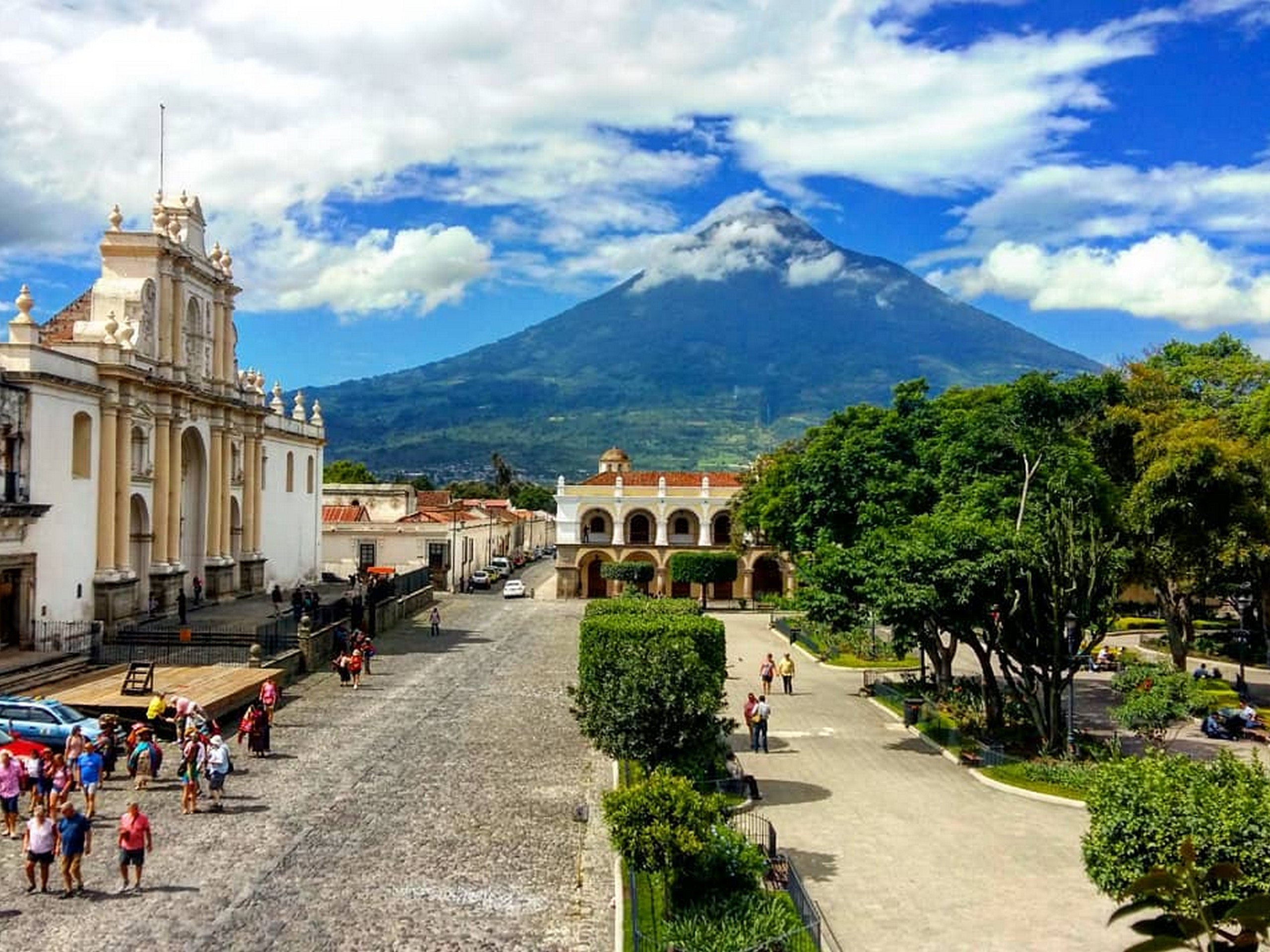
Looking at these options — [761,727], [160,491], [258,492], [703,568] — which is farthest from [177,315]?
[703,568]

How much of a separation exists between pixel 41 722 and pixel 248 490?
78.7ft

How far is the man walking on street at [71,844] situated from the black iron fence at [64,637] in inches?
588

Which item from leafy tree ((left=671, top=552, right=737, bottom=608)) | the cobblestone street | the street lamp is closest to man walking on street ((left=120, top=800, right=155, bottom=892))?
the cobblestone street

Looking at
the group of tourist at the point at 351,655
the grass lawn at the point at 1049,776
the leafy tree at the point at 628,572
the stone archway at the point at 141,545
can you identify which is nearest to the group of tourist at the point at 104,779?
the group of tourist at the point at 351,655

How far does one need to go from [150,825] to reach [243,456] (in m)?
28.1

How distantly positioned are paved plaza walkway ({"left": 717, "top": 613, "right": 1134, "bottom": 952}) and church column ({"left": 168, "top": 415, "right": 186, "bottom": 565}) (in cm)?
2038

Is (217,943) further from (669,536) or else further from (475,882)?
(669,536)

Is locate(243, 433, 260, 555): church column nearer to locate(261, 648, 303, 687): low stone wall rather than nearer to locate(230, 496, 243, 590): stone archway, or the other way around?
locate(230, 496, 243, 590): stone archway

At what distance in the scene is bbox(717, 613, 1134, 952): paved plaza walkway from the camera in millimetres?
12625

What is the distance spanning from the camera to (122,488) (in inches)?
1225

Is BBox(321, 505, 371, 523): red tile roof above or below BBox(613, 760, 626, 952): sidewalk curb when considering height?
above

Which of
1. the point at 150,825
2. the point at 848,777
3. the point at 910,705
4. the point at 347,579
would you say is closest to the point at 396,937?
the point at 150,825

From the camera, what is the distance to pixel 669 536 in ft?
204

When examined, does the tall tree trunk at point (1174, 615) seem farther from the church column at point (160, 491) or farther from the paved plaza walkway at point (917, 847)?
the church column at point (160, 491)
